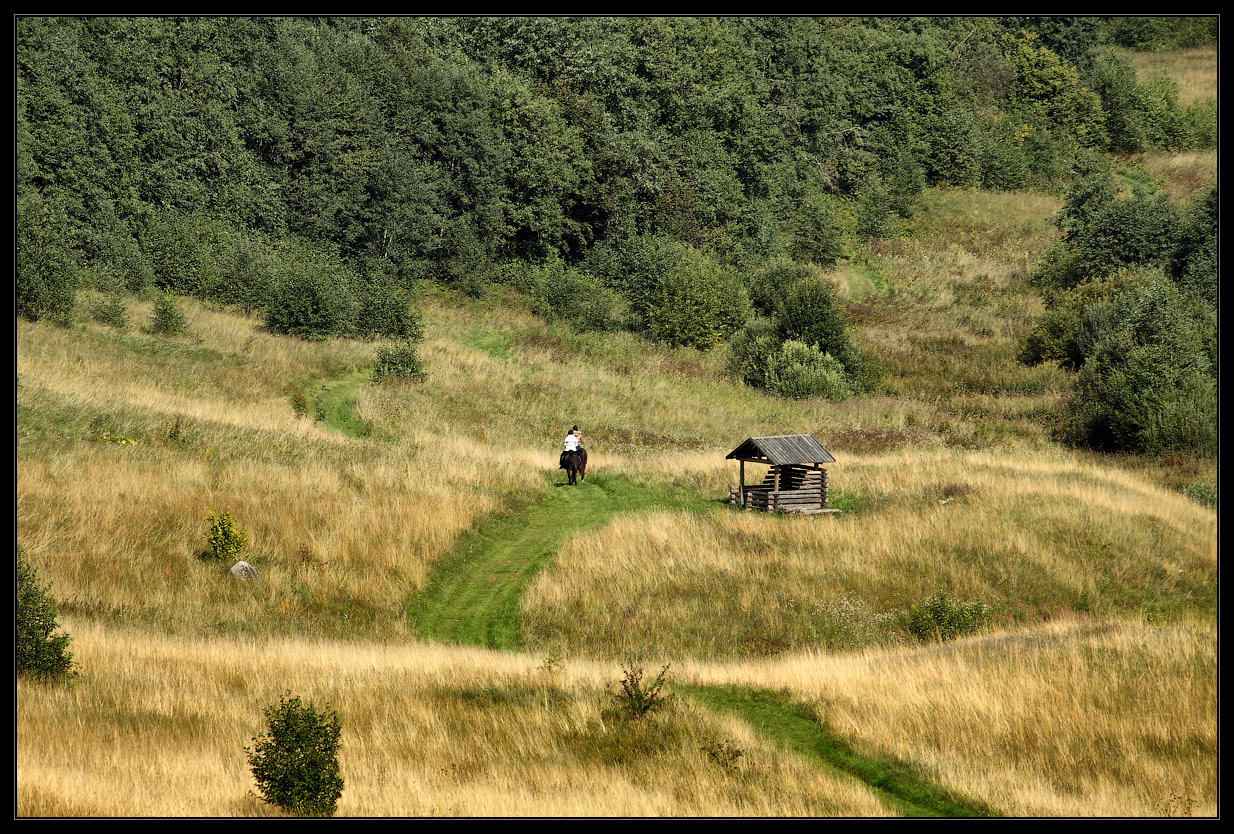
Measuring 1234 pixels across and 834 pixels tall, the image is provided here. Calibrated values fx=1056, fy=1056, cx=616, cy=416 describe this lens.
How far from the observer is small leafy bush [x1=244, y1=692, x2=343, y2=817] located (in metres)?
11.0

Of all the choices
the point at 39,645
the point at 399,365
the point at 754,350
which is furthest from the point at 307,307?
the point at 39,645

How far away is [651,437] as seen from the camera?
3828 centimetres

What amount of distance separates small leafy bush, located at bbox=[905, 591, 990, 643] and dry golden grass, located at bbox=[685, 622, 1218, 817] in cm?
207

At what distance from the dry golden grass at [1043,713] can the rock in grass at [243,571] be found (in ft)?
30.2

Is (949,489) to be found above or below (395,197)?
below

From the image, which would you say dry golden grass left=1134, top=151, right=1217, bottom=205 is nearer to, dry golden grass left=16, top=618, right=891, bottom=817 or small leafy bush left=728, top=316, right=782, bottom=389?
small leafy bush left=728, top=316, right=782, bottom=389

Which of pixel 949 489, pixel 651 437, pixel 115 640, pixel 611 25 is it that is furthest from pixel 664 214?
pixel 115 640

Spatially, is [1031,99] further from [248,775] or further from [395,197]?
A: [248,775]

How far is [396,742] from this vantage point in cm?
1346

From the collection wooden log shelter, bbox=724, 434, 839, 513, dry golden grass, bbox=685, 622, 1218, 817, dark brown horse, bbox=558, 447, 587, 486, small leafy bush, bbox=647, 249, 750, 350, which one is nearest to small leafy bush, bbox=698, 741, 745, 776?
dry golden grass, bbox=685, 622, 1218, 817

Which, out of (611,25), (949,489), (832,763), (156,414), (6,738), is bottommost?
(832,763)

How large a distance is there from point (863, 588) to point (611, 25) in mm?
60745

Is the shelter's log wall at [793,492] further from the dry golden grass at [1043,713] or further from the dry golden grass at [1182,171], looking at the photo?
the dry golden grass at [1182,171]

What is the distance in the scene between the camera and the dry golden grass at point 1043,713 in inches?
505
